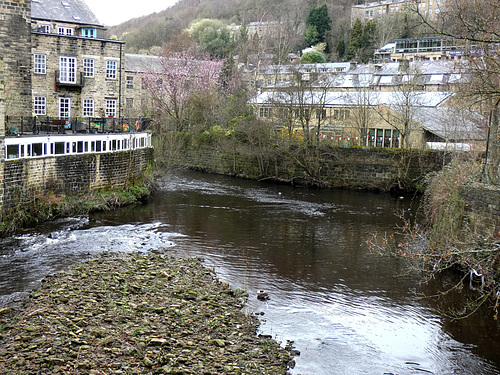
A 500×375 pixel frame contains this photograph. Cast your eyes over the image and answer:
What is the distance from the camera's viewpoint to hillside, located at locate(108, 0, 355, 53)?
303ft

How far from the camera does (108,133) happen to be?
27.0 metres

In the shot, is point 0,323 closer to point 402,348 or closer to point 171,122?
point 402,348

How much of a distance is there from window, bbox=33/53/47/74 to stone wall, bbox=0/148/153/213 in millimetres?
8661

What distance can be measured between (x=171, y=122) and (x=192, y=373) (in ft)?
123

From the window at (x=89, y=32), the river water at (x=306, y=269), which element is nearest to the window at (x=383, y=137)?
the river water at (x=306, y=269)

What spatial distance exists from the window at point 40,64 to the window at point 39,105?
1.57 m

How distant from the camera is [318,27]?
87.9 m

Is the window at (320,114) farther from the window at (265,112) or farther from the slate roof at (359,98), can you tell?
the window at (265,112)

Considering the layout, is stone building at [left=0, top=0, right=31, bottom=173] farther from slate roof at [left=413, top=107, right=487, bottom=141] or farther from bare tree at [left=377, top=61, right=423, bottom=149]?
slate roof at [left=413, top=107, right=487, bottom=141]

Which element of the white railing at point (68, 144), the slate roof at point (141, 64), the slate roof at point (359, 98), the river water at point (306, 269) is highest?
the slate roof at point (141, 64)

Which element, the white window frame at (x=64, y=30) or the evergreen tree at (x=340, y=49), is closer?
the white window frame at (x=64, y=30)

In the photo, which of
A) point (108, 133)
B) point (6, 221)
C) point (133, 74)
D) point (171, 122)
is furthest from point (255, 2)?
point (6, 221)

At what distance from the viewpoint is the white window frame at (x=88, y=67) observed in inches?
1371

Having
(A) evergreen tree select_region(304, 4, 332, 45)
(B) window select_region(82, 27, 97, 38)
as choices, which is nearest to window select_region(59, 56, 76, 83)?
(B) window select_region(82, 27, 97, 38)
